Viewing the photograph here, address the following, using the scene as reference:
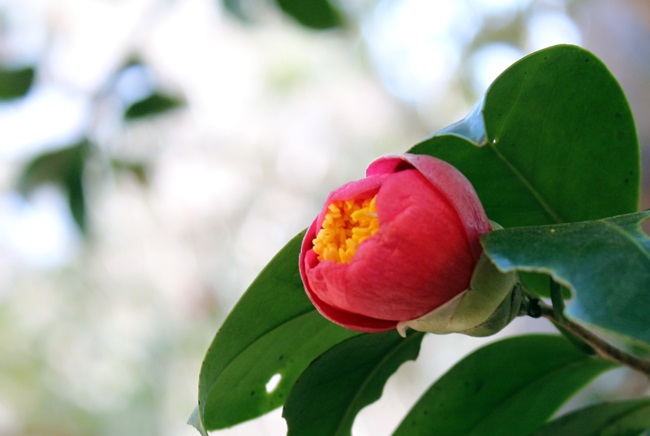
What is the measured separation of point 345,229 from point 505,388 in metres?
0.33

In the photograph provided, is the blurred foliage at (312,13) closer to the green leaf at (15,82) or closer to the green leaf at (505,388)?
the green leaf at (15,82)

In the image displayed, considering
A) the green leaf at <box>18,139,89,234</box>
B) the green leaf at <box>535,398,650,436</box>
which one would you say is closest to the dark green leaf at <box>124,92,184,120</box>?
the green leaf at <box>18,139,89,234</box>

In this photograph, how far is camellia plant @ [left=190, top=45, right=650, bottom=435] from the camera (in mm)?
402

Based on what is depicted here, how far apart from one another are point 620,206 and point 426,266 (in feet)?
0.80

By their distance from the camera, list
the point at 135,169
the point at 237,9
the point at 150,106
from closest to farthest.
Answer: the point at 237,9 < the point at 150,106 < the point at 135,169

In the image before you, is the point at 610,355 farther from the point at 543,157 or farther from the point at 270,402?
the point at 270,402

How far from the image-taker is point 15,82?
1641 mm

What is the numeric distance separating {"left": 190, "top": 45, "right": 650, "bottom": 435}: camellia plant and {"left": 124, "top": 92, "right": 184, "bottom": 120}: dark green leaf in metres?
1.20

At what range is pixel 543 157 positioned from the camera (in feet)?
1.88

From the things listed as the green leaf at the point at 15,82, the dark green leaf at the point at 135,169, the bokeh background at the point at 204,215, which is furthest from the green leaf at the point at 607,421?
the bokeh background at the point at 204,215

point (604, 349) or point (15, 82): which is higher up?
point (604, 349)

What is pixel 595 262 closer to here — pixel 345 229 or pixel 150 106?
pixel 345 229

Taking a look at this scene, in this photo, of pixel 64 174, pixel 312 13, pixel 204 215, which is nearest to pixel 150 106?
pixel 64 174

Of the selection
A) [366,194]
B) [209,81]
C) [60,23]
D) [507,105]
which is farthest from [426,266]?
[209,81]
